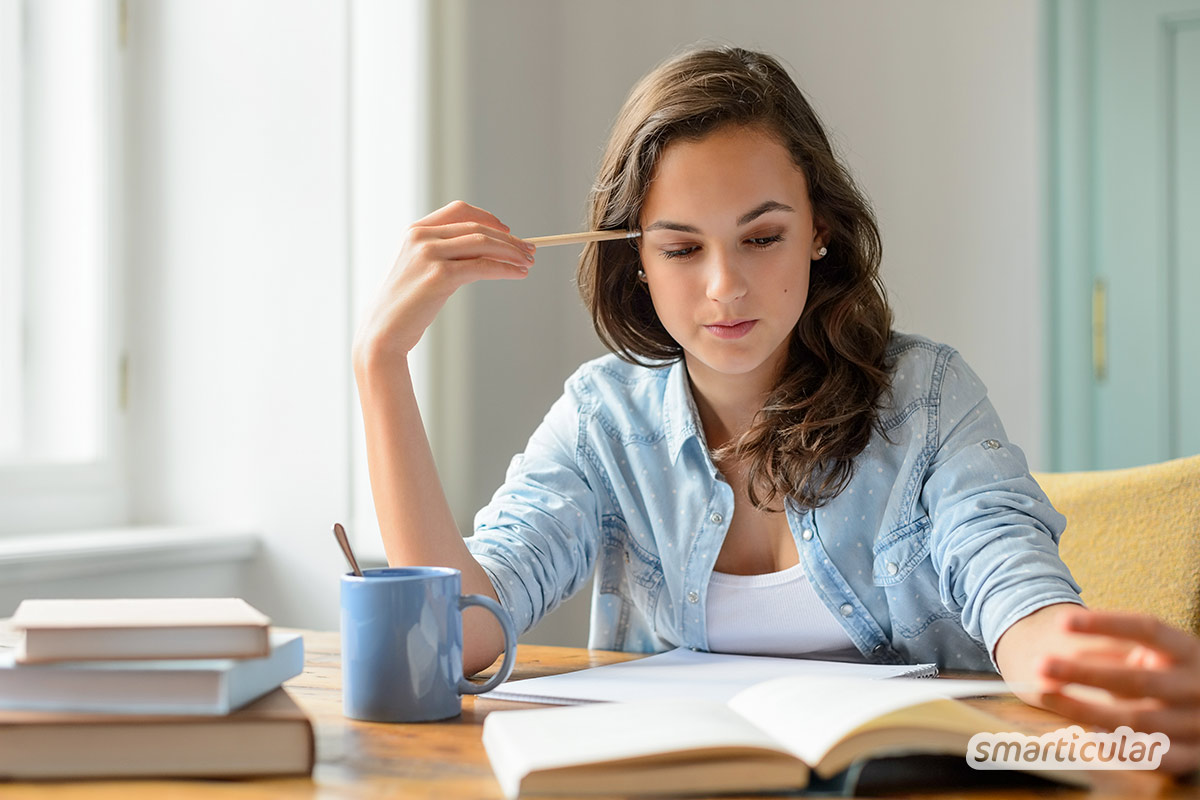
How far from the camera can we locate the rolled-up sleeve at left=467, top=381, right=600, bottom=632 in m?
1.13

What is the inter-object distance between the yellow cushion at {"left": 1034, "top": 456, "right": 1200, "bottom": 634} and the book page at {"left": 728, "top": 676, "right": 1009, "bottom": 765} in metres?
0.55

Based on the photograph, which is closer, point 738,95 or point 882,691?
point 882,691

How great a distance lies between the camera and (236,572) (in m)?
2.11

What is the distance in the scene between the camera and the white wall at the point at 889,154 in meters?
2.34

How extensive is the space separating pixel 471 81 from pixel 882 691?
5.63ft

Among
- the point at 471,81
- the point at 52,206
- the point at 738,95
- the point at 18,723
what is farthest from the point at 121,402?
the point at 18,723

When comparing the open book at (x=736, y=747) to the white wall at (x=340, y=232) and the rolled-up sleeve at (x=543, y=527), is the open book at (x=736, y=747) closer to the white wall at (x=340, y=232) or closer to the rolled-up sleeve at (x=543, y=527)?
the rolled-up sleeve at (x=543, y=527)

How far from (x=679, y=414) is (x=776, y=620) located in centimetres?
26

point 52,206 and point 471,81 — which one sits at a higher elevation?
point 471,81

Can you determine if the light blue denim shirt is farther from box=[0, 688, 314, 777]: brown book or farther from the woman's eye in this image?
box=[0, 688, 314, 777]: brown book

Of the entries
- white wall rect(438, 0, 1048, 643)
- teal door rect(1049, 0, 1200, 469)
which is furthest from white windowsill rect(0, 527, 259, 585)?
teal door rect(1049, 0, 1200, 469)

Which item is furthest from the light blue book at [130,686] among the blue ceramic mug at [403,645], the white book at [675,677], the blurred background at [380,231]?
the blurred background at [380,231]

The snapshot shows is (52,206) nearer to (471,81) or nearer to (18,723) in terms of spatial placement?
(471,81)

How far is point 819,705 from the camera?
67cm
